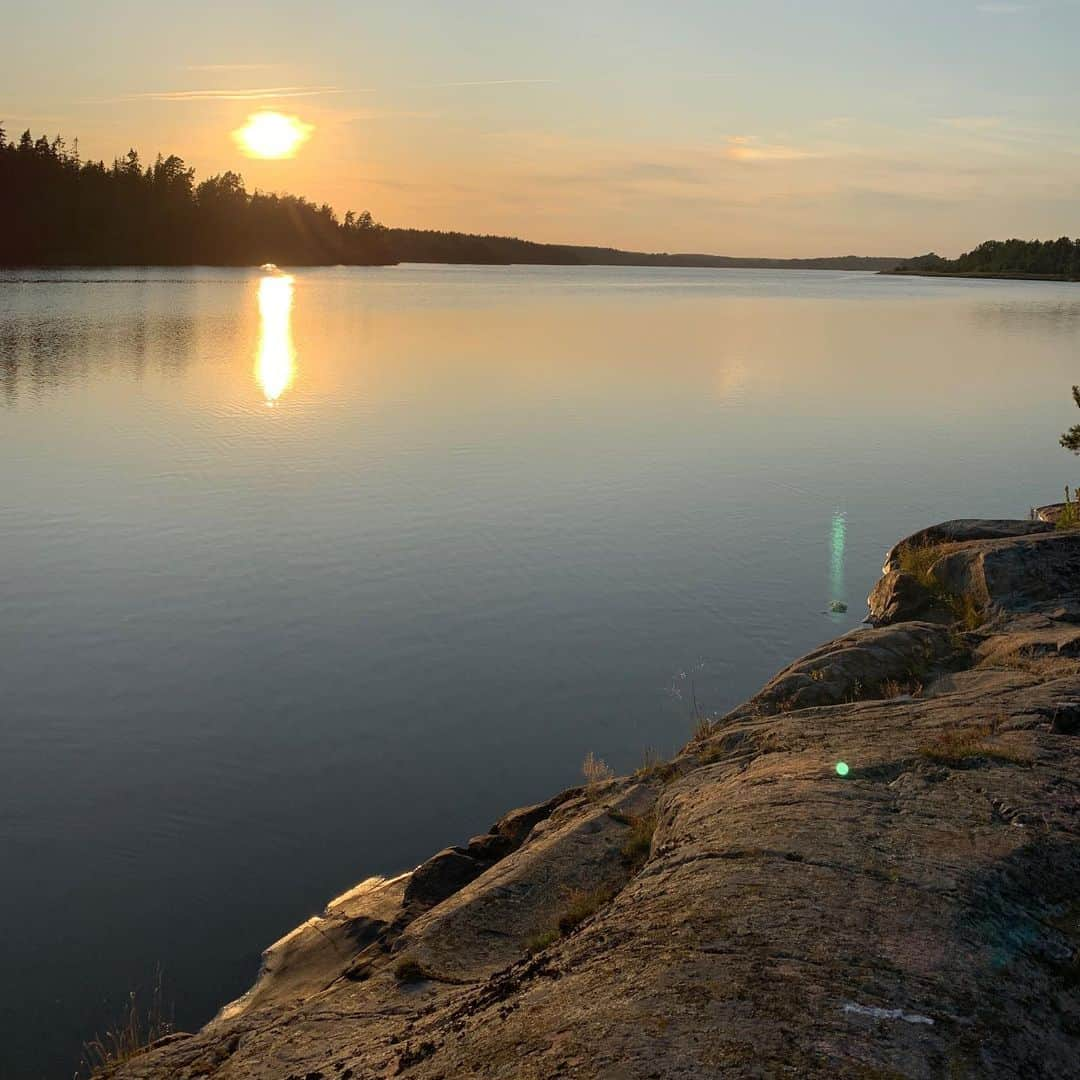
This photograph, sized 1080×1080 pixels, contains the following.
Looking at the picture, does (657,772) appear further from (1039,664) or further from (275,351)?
(275,351)

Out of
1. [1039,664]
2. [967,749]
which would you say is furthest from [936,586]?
[967,749]

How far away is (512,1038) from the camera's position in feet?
18.7

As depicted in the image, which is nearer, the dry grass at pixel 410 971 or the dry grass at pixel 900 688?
the dry grass at pixel 410 971

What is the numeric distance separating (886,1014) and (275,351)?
57.1 m

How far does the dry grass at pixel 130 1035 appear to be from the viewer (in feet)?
26.2

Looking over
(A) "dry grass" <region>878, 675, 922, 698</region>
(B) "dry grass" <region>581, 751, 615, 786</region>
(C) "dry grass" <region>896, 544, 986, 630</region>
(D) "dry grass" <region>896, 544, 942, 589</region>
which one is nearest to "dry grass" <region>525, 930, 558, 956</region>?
(B) "dry grass" <region>581, 751, 615, 786</region>

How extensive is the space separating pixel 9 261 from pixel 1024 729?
166 metres

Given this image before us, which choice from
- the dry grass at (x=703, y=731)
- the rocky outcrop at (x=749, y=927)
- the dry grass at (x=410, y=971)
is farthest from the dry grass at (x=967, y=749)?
the dry grass at (x=410, y=971)

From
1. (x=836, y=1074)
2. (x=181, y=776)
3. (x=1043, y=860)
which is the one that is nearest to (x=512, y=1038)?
(x=836, y=1074)

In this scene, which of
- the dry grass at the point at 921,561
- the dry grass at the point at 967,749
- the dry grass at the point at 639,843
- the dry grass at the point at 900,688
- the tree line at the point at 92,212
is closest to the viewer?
the dry grass at the point at 967,749

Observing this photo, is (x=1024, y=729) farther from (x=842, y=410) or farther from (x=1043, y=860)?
(x=842, y=410)

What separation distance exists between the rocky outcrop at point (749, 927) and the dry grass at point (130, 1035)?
297 mm

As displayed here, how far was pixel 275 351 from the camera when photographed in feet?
192

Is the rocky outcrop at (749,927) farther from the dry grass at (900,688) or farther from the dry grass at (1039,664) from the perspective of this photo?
A: the dry grass at (900,688)
